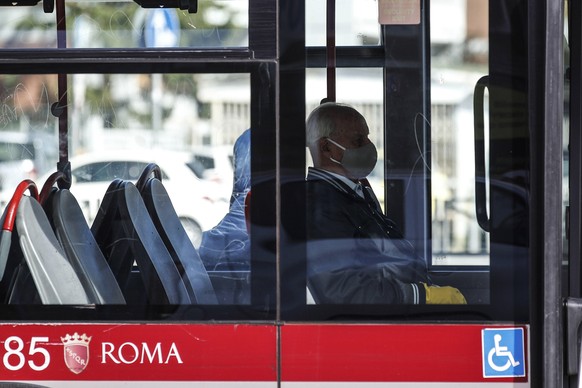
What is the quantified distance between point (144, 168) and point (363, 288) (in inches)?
31.1

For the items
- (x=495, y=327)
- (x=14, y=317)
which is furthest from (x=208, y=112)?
(x=495, y=327)

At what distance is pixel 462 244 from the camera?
135 inches

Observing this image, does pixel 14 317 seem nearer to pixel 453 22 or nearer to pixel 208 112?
pixel 208 112

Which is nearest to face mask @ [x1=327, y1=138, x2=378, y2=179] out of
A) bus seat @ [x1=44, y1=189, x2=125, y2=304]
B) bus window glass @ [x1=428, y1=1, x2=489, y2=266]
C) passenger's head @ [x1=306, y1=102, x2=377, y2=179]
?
passenger's head @ [x1=306, y1=102, x2=377, y2=179]

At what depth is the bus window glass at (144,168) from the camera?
3.38 m

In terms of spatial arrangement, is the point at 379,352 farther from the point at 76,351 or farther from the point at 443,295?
the point at 76,351

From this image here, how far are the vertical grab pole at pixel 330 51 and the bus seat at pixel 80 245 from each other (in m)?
0.89

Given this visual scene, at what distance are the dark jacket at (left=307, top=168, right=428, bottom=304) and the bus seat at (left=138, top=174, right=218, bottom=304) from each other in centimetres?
35

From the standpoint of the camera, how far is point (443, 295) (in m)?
3.40

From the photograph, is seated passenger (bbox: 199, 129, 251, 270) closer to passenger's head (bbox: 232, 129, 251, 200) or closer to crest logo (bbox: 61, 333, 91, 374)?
passenger's head (bbox: 232, 129, 251, 200)

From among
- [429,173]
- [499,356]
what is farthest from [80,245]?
[499,356]

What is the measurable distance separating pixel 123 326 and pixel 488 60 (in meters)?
1.41

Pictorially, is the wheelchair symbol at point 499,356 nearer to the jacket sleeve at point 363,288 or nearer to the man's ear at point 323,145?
the jacket sleeve at point 363,288

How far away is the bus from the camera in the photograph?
3316 mm
